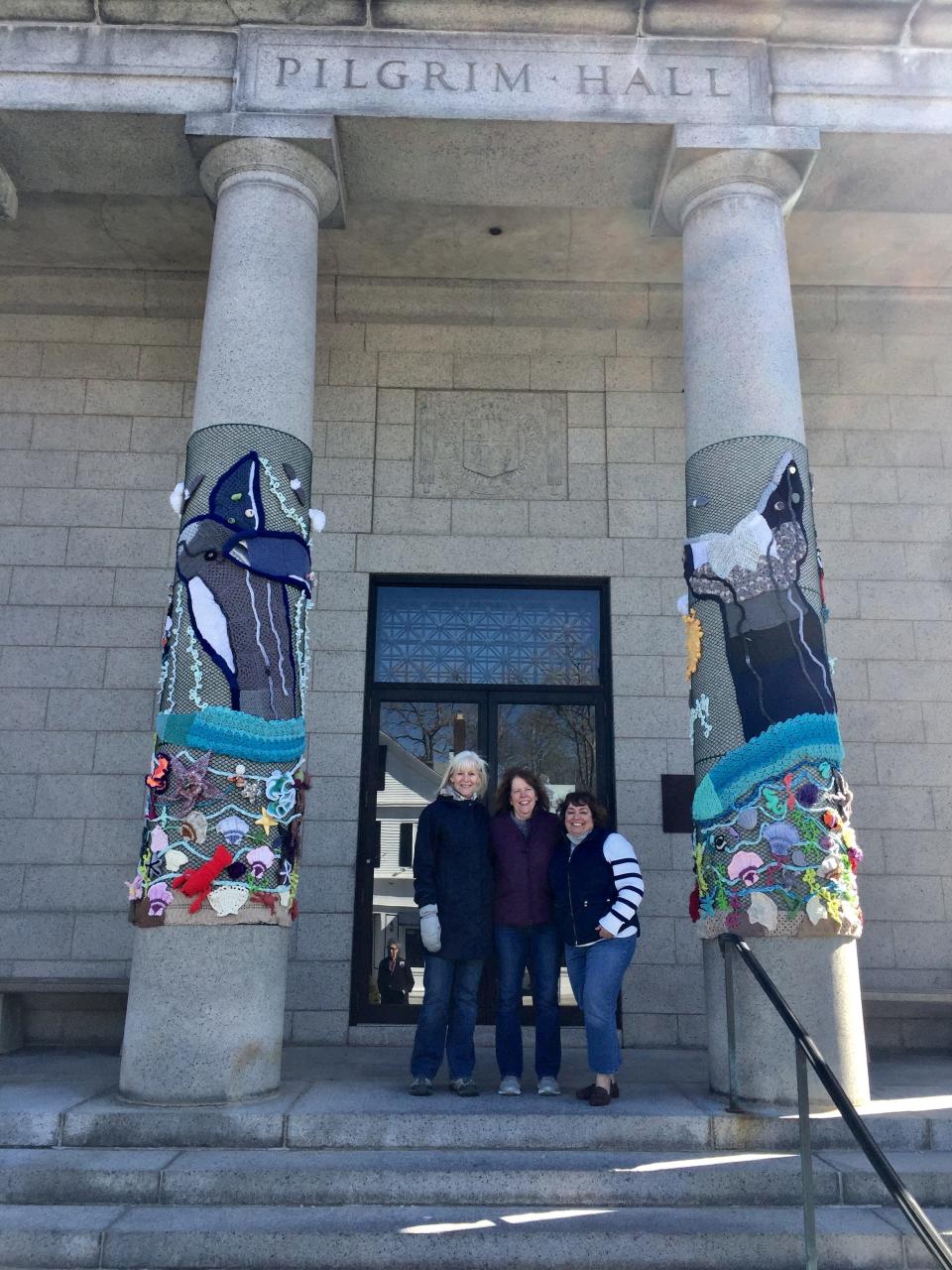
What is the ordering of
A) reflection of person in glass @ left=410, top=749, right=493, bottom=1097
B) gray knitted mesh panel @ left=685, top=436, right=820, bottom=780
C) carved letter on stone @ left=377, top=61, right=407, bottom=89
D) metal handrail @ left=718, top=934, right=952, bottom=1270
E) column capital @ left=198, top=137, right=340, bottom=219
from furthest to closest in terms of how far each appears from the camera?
carved letter on stone @ left=377, top=61, right=407, bottom=89 < column capital @ left=198, top=137, right=340, bottom=219 < gray knitted mesh panel @ left=685, top=436, right=820, bottom=780 < reflection of person in glass @ left=410, top=749, right=493, bottom=1097 < metal handrail @ left=718, top=934, right=952, bottom=1270

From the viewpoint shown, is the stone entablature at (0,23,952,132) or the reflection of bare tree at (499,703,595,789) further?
the reflection of bare tree at (499,703,595,789)

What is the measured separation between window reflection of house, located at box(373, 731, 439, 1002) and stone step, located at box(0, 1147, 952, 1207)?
390 cm

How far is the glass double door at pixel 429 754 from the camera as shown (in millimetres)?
9078

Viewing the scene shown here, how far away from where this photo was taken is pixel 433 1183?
496cm

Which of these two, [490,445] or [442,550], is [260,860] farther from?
[490,445]

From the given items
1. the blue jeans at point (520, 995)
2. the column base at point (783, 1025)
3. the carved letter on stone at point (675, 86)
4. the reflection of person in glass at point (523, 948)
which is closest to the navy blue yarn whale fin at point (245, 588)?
the reflection of person in glass at point (523, 948)

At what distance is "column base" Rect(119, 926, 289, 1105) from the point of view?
5781mm

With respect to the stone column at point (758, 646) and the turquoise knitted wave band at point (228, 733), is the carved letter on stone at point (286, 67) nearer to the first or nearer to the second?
the stone column at point (758, 646)

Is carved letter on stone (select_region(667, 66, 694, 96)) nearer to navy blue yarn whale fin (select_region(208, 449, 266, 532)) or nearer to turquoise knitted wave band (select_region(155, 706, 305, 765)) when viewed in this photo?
navy blue yarn whale fin (select_region(208, 449, 266, 532))

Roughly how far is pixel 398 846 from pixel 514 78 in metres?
5.97

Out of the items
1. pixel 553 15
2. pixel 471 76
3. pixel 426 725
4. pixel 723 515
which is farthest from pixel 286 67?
pixel 426 725

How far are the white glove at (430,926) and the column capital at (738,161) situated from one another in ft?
16.9

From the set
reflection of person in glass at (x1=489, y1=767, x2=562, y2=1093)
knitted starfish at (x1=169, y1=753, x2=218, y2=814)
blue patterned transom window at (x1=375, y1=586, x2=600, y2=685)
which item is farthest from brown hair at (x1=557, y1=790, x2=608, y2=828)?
blue patterned transom window at (x1=375, y1=586, x2=600, y2=685)

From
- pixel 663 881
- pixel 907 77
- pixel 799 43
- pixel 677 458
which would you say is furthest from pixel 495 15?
pixel 663 881
